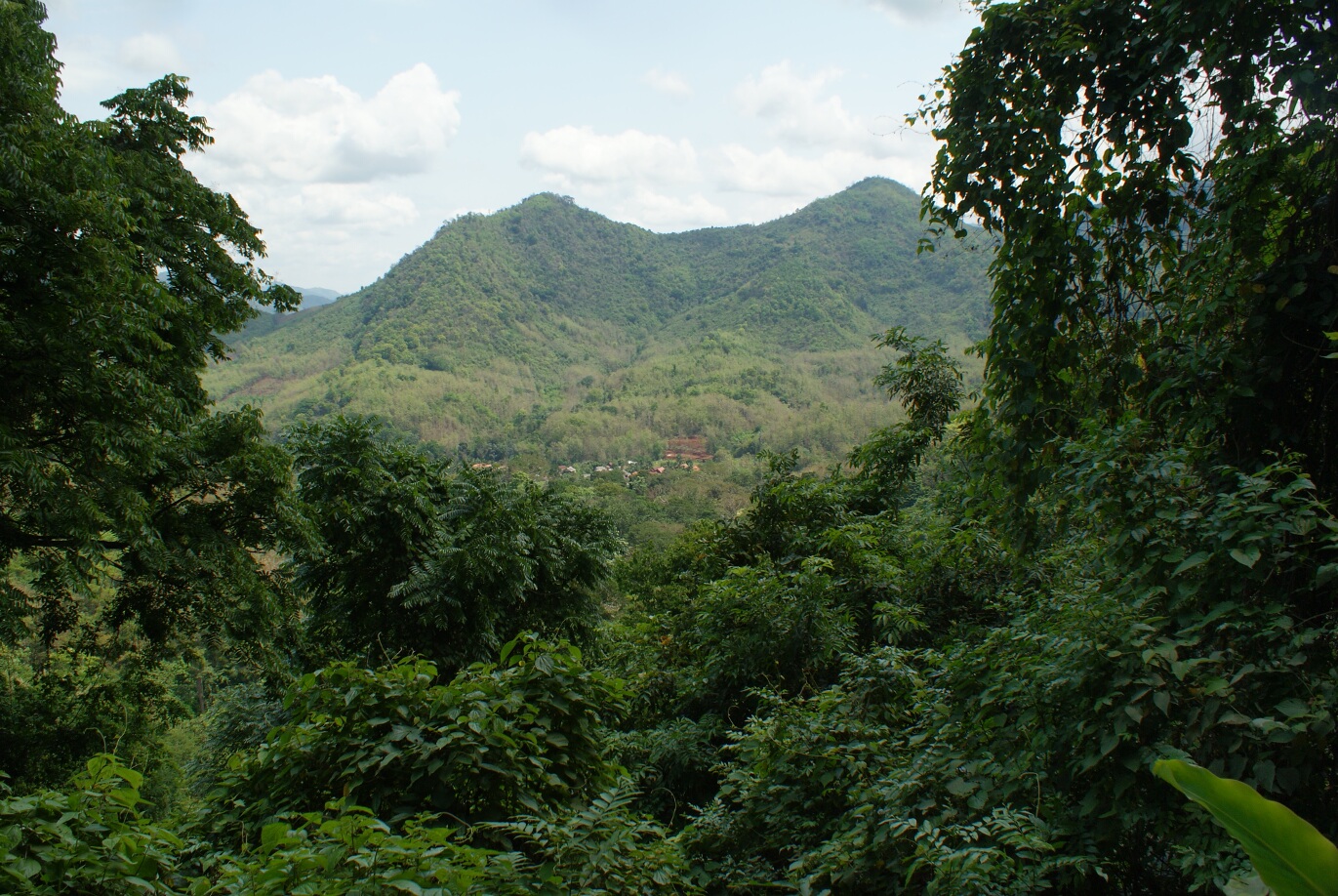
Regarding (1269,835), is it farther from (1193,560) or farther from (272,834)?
(272,834)

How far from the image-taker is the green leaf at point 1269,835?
1019 millimetres

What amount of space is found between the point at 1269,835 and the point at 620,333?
126895 mm

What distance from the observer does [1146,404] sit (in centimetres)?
290

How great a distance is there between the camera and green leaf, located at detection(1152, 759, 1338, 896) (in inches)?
40.1

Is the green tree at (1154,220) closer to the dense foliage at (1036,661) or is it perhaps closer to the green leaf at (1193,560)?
the dense foliage at (1036,661)

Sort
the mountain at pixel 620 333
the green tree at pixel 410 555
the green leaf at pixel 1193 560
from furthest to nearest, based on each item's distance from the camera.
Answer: the mountain at pixel 620 333 < the green tree at pixel 410 555 < the green leaf at pixel 1193 560

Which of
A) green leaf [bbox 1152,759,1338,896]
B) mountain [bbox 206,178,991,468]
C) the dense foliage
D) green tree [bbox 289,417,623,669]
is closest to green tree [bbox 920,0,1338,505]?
the dense foliage

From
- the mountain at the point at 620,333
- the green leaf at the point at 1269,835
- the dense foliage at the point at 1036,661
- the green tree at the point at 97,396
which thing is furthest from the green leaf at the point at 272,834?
the mountain at the point at 620,333

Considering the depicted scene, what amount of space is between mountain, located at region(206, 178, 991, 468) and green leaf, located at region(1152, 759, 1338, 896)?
59934 millimetres

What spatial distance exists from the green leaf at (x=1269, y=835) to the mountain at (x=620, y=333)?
59934mm

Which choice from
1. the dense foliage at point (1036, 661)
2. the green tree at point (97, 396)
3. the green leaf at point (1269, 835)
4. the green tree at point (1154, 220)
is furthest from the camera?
the green tree at point (97, 396)

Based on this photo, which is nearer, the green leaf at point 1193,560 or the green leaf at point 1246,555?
the green leaf at point 1246,555

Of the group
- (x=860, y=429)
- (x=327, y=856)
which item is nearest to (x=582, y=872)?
(x=327, y=856)

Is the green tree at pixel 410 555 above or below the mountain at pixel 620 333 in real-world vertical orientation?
below
